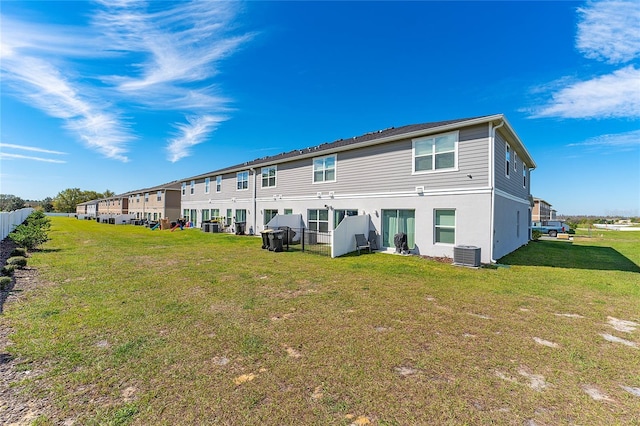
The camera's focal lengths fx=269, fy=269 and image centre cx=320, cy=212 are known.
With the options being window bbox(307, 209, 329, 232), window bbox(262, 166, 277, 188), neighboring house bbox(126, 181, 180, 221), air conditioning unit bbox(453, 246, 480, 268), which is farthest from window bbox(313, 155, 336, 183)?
neighboring house bbox(126, 181, 180, 221)

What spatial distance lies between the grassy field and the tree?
5388cm

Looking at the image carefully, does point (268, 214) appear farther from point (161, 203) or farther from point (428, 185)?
point (161, 203)

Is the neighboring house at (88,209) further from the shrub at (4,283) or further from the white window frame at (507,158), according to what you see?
the white window frame at (507,158)

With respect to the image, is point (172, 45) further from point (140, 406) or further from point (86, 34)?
point (140, 406)

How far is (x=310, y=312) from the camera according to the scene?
4871 mm

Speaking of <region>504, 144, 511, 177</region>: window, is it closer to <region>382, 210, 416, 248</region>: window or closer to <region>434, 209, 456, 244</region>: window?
<region>434, 209, 456, 244</region>: window

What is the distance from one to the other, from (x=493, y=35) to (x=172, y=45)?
1515 centimetres

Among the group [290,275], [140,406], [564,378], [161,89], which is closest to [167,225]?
[161,89]

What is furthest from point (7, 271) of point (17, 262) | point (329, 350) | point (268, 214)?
point (268, 214)

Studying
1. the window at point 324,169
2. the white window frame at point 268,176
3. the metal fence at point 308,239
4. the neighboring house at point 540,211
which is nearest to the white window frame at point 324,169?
the window at point 324,169

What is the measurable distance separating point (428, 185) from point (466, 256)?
10.6 feet

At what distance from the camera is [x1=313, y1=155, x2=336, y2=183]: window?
583 inches

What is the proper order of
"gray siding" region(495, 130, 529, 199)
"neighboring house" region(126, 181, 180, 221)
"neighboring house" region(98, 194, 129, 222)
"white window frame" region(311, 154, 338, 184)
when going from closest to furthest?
"gray siding" region(495, 130, 529, 199) → "white window frame" region(311, 154, 338, 184) → "neighboring house" region(126, 181, 180, 221) → "neighboring house" region(98, 194, 129, 222)

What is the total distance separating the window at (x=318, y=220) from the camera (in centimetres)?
1509
